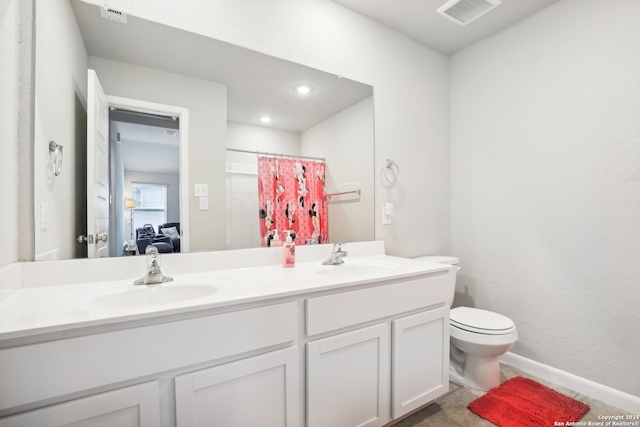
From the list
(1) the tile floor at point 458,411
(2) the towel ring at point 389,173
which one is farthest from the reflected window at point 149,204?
(1) the tile floor at point 458,411

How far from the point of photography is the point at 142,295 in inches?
44.0

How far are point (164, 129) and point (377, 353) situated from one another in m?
1.46

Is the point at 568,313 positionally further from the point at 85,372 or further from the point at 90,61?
the point at 90,61

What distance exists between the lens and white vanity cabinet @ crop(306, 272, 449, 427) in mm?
1146

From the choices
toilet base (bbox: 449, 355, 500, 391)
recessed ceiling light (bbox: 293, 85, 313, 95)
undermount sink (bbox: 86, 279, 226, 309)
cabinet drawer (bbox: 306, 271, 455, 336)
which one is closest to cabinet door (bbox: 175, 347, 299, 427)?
cabinet drawer (bbox: 306, 271, 455, 336)

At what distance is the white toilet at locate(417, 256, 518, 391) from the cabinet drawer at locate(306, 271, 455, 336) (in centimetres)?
22

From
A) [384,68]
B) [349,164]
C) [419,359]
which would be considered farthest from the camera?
[384,68]

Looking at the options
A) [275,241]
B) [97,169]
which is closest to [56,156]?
[97,169]

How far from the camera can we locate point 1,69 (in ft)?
3.18

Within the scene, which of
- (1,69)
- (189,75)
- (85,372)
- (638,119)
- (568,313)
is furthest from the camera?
(568,313)

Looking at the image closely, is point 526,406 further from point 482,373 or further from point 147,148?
point 147,148

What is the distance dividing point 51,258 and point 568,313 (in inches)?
109

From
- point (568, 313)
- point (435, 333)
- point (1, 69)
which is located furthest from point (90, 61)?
point (568, 313)

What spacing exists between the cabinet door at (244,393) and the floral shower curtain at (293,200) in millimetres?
736
